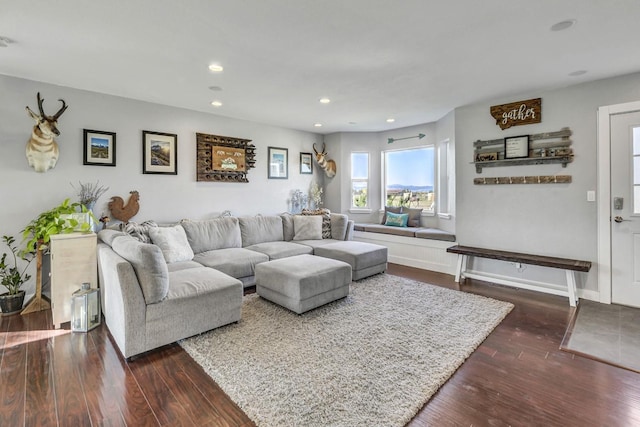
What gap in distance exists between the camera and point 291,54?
278 centimetres

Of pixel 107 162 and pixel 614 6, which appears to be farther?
pixel 107 162

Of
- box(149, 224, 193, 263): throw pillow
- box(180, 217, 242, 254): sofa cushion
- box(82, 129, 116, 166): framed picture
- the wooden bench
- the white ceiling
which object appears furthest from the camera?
box(180, 217, 242, 254): sofa cushion

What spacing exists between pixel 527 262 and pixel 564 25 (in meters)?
2.47

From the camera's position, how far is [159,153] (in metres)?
4.34

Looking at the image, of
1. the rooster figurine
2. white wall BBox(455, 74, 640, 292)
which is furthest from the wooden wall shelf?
Answer: the rooster figurine

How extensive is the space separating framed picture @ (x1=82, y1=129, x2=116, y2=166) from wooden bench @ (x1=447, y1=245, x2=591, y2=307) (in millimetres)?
4729

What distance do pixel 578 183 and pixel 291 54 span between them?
361 cm

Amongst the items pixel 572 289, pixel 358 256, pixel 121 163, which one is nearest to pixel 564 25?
pixel 572 289

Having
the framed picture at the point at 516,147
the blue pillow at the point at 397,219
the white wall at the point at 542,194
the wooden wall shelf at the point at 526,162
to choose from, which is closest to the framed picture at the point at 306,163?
the blue pillow at the point at 397,219

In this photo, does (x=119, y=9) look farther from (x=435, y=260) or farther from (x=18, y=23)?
(x=435, y=260)

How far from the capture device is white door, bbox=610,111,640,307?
330cm

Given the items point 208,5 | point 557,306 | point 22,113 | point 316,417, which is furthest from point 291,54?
point 557,306

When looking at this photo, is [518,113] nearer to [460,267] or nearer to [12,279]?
[460,267]

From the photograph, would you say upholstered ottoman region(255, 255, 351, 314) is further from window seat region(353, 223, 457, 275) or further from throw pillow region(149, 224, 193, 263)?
window seat region(353, 223, 457, 275)
